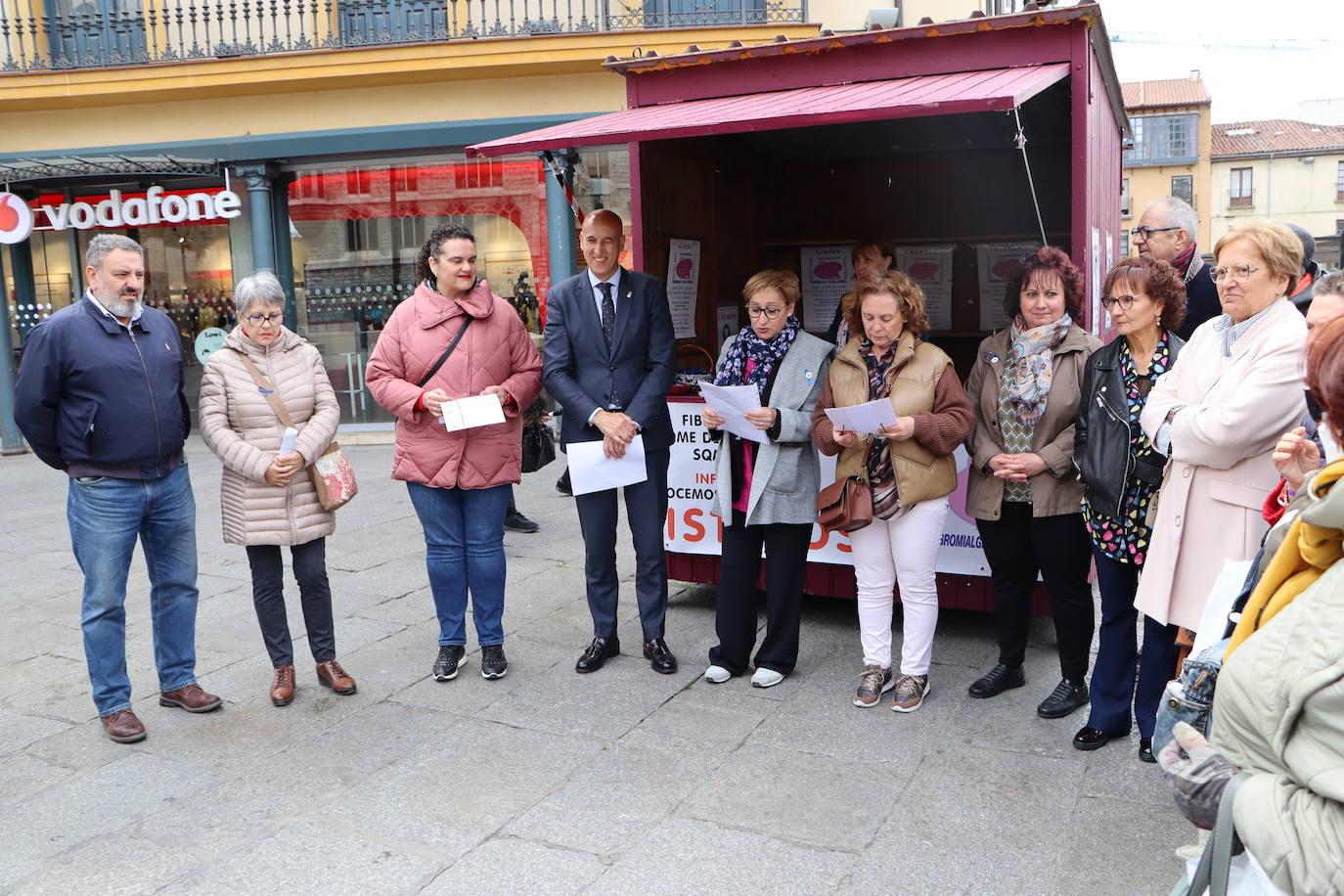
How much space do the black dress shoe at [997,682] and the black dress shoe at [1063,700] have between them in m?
0.21

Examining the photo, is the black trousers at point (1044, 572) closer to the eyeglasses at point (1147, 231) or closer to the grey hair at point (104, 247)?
the eyeglasses at point (1147, 231)

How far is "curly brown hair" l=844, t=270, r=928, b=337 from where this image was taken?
440cm

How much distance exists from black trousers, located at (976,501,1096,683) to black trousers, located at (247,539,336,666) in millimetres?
2804

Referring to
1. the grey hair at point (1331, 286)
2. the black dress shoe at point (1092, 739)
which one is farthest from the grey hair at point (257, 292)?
the grey hair at point (1331, 286)

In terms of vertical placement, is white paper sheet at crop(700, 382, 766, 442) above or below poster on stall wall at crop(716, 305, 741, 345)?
below

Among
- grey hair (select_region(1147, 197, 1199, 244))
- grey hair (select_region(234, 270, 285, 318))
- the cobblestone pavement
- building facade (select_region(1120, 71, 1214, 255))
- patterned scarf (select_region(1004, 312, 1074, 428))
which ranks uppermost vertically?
building facade (select_region(1120, 71, 1214, 255))

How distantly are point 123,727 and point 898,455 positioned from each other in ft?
10.7

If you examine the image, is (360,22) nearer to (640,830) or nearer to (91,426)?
(91,426)

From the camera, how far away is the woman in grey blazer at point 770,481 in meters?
4.62

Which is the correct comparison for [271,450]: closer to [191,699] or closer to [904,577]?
[191,699]

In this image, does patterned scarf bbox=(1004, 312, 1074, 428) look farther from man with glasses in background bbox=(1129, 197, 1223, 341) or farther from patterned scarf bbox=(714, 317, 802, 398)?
man with glasses in background bbox=(1129, 197, 1223, 341)

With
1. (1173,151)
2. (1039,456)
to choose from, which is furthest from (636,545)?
(1173,151)

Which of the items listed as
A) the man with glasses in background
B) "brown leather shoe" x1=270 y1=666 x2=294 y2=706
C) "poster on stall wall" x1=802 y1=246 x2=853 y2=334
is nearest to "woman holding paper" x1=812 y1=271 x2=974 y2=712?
the man with glasses in background

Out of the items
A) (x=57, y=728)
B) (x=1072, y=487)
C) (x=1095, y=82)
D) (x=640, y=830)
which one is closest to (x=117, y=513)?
(x=57, y=728)
